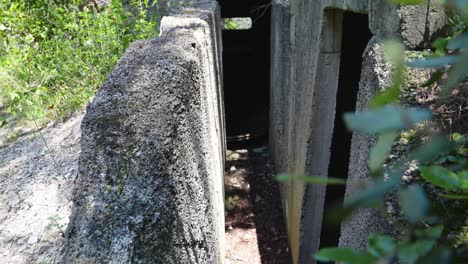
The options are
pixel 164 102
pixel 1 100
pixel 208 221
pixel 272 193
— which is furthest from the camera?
pixel 272 193

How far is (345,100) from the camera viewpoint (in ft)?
13.6

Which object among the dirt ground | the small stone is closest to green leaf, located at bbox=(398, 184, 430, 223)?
the dirt ground

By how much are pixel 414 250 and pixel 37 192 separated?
3.39 meters

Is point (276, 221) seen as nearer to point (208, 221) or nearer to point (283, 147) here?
point (283, 147)

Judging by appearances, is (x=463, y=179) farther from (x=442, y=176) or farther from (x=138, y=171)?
(x=138, y=171)

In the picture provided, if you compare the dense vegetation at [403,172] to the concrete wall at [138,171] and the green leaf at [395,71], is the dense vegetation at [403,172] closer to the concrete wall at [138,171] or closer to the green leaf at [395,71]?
the green leaf at [395,71]

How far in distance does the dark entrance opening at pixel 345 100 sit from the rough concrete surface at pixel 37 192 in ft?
7.19

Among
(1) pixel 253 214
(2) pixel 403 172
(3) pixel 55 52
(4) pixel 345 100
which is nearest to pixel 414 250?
(2) pixel 403 172

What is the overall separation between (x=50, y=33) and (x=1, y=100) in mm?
886

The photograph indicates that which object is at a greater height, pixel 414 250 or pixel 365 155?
pixel 414 250

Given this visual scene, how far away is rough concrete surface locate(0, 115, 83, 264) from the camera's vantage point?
9.81 feet

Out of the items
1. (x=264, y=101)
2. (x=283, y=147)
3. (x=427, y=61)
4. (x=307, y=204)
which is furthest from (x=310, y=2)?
(x=264, y=101)

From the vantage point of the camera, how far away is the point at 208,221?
2469mm

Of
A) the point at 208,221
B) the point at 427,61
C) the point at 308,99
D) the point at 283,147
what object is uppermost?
the point at 427,61
